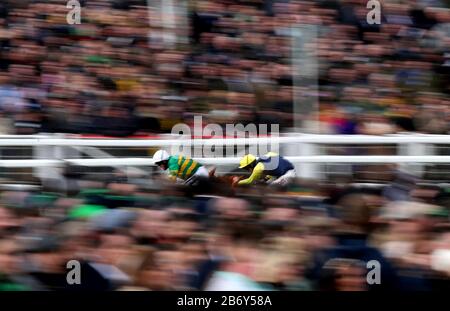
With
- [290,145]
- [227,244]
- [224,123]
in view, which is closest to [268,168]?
[290,145]

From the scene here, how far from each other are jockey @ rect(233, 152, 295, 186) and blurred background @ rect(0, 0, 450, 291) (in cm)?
13

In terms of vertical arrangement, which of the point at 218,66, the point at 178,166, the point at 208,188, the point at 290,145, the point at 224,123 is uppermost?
the point at 218,66

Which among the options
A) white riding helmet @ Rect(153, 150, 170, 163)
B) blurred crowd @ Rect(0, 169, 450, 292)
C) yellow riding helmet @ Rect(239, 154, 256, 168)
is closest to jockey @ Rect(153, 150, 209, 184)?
white riding helmet @ Rect(153, 150, 170, 163)

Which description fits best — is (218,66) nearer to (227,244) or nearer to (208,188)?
(208,188)

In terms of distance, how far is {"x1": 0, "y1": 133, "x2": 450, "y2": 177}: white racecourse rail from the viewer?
7.37m

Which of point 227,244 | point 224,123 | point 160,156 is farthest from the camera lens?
point 224,123

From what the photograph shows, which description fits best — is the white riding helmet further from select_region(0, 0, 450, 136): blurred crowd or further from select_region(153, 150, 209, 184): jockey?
select_region(0, 0, 450, 136): blurred crowd

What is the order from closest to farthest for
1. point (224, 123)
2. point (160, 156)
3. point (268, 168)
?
point (268, 168), point (160, 156), point (224, 123)

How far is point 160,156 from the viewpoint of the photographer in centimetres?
753

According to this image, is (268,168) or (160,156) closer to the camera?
(268,168)

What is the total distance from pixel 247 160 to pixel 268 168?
9.0 inches

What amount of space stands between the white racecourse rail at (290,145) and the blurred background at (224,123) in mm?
44

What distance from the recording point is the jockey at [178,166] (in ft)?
24.2
